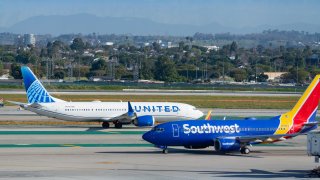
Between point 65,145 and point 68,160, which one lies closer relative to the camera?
point 68,160

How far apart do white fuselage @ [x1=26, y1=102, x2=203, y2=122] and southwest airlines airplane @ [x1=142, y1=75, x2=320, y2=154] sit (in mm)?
22206

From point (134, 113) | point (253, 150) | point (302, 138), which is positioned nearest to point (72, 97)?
point (134, 113)

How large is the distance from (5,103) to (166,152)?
6000cm

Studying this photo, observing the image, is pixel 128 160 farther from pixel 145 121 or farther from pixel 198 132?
pixel 145 121

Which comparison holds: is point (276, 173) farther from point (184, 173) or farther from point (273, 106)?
point (273, 106)

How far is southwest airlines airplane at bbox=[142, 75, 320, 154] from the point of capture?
2256 inches

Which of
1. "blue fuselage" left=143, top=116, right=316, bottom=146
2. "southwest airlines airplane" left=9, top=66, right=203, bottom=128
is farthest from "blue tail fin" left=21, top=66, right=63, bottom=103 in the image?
"blue fuselage" left=143, top=116, right=316, bottom=146

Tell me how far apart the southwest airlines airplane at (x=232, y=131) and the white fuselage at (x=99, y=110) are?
2221 cm

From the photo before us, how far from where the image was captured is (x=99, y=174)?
154ft

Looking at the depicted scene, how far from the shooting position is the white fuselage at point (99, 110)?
79125 millimetres

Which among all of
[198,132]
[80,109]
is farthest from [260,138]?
[80,109]

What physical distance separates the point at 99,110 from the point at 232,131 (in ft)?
80.1

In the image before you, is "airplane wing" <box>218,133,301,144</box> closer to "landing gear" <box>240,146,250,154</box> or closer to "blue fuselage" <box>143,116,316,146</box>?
"landing gear" <box>240,146,250,154</box>

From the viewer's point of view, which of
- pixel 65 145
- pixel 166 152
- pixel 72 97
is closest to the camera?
pixel 166 152
